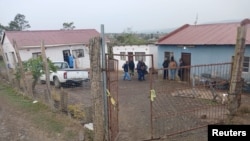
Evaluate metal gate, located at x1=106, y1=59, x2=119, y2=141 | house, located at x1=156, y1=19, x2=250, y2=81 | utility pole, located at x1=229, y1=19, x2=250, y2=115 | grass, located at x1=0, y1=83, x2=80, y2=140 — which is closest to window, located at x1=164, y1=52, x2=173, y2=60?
house, located at x1=156, y1=19, x2=250, y2=81

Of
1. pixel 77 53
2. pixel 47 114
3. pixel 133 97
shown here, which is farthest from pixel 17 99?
pixel 77 53

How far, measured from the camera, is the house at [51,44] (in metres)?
23.6

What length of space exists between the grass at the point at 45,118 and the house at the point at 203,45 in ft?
34.2

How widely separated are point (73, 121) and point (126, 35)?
2626cm

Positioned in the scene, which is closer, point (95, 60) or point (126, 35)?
point (95, 60)

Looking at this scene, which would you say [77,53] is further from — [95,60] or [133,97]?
[95,60]

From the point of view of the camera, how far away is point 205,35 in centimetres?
1712

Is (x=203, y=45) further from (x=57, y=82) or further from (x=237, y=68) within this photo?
(x=57, y=82)

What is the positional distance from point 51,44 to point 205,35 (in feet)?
47.1

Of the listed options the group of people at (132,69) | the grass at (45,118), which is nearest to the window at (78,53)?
the group of people at (132,69)

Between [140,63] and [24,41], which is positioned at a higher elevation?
[24,41]

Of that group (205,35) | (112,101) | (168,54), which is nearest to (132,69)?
(168,54)

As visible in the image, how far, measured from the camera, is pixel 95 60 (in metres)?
5.33

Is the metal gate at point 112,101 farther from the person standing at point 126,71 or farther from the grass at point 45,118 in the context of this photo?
the person standing at point 126,71
